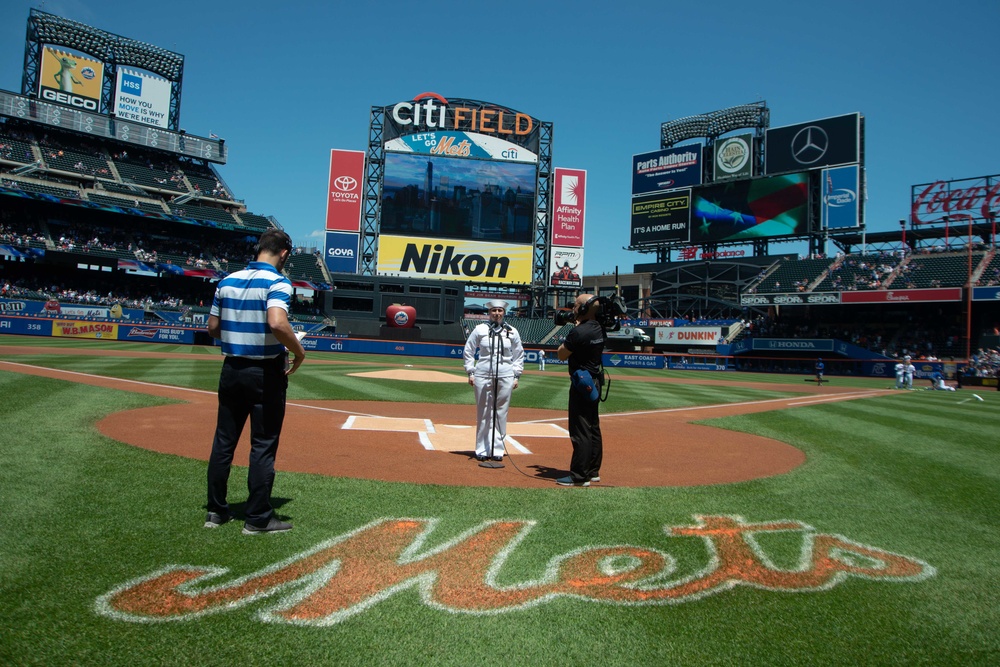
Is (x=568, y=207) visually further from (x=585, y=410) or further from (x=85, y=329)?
(x=585, y=410)

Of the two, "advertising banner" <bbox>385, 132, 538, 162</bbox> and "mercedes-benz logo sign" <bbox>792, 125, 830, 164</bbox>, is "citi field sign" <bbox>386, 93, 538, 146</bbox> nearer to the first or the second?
"advertising banner" <bbox>385, 132, 538, 162</bbox>

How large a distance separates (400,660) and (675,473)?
4750 millimetres

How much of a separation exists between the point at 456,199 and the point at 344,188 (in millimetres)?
9345

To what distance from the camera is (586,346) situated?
6.05 metres

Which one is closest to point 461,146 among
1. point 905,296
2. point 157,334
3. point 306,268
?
point 306,268

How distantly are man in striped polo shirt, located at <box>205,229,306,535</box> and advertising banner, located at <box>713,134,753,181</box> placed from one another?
179 feet

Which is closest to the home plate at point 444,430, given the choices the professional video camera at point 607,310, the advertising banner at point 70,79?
the professional video camera at point 607,310

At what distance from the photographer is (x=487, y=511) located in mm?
4773

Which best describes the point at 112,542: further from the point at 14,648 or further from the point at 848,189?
the point at 848,189

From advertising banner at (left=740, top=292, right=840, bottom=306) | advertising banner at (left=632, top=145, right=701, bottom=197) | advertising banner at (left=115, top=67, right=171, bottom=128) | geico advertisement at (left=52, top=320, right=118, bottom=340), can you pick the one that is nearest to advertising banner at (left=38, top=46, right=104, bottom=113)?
advertising banner at (left=115, top=67, right=171, bottom=128)

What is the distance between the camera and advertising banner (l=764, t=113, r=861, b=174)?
4778cm

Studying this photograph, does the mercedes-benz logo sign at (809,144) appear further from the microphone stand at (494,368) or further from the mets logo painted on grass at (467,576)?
the mets logo painted on grass at (467,576)

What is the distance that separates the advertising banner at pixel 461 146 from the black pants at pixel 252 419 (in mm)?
51844

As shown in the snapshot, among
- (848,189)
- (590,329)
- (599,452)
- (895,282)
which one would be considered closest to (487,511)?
(599,452)
